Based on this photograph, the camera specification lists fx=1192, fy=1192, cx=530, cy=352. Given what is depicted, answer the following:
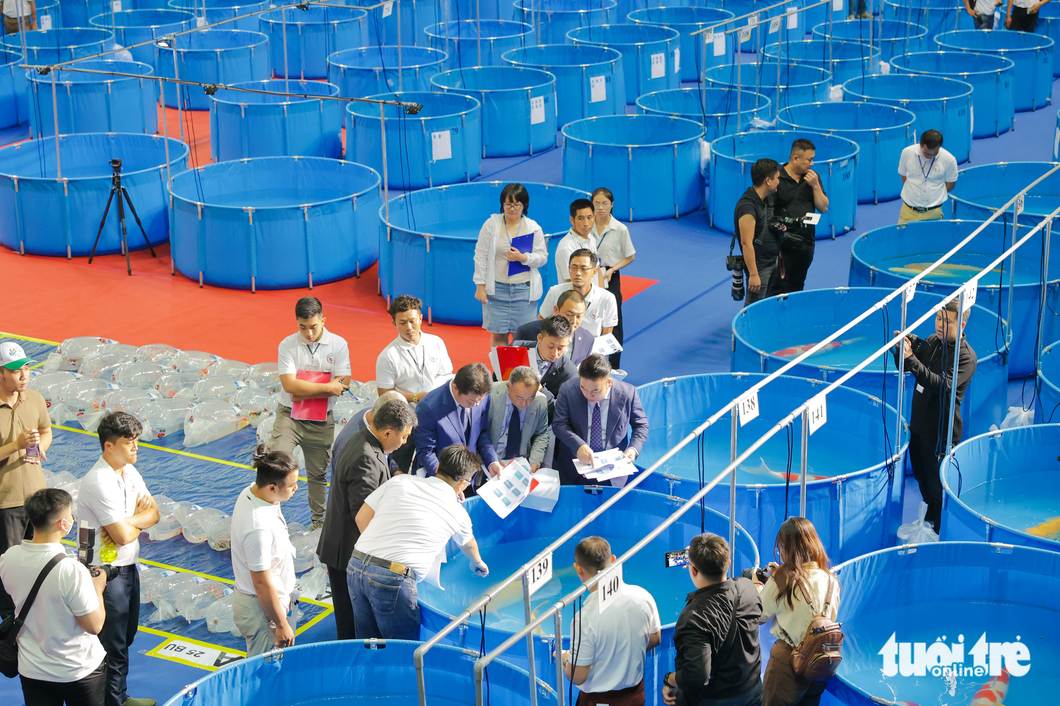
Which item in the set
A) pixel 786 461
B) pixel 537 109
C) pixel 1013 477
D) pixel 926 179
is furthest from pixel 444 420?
pixel 537 109

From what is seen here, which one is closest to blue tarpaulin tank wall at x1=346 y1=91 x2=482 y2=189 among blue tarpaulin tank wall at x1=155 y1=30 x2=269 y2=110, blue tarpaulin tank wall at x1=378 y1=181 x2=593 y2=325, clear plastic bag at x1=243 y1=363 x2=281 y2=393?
blue tarpaulin tank wall at x1=378 y1=181 x2=593 y2=325

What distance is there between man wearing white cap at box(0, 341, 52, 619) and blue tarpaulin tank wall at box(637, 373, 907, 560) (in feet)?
12.5

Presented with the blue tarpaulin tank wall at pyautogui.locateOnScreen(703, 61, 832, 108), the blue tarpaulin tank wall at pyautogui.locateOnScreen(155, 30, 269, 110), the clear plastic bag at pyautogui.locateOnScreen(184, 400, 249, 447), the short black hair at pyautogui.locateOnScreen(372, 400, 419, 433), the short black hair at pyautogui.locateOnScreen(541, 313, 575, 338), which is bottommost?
the clear plastic bag at pyautogui.locateOnScreen(184, 400, 249, 447)

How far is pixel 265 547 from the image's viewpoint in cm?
581

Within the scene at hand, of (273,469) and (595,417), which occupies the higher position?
(273,469)

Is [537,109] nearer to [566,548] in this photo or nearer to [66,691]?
[566,548]

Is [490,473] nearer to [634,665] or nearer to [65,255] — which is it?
[634,665]

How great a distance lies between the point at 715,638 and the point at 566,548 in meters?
3.18

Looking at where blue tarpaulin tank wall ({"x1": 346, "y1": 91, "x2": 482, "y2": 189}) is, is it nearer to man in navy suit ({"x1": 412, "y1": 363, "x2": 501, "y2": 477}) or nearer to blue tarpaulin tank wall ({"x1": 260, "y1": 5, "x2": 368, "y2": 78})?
blue tarpaulin tank wall ({"x1": 260, "y1": 5, "x2": 368, "y2": 78})

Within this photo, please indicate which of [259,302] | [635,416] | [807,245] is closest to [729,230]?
[807,245]

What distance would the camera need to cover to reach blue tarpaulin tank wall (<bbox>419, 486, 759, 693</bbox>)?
23.7ft

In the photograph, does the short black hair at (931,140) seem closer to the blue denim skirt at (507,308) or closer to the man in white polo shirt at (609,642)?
the blue denim skirt at (507,308)

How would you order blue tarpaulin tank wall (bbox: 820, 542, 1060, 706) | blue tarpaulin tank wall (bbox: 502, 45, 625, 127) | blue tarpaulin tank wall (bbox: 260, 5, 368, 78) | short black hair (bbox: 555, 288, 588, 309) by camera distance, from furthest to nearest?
blue tarpaulin tank wall (bbox: 260, 5, 368, 78) → blue tarpaulin tank wall (bbox: 502, 45, 625, 127) → short black hair (bbox: 555, 288, 588, 309) → blue tarpaulin tank wall (bbox: 820, 542, 1060, 706)

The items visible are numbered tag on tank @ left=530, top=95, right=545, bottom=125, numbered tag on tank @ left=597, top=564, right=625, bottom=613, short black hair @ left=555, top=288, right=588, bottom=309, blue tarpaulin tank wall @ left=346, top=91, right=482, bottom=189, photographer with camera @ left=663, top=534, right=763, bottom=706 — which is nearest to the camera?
numbered tag on tank @ left=597, top=564, right=625, bottom=613
